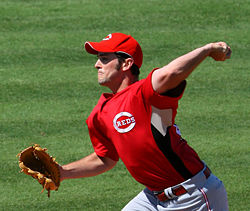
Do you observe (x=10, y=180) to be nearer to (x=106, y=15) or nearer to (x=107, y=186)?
(x=107, y=186)

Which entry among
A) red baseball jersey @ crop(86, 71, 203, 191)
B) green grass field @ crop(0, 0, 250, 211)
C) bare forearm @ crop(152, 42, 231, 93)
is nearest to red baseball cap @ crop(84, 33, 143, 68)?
red baseball jersey @ crop(86, 71, 203, 191)

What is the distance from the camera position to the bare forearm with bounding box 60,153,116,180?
4770 millimetres

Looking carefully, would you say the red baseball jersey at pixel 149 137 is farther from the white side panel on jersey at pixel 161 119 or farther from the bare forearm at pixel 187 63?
the bare forearm at pixel 187 63

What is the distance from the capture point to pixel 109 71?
459cm

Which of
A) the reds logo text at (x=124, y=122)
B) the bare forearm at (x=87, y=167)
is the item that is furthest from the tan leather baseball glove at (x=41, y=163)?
the reds logo text at (x=124, y=122)

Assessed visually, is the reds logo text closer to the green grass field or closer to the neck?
the neck

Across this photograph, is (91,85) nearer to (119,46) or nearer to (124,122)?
(119,46)

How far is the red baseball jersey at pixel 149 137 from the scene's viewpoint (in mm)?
4207

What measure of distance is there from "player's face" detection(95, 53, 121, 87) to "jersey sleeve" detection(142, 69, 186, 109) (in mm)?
480

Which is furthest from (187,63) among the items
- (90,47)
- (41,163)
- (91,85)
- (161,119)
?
(91,85)

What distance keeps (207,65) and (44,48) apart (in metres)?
2.29

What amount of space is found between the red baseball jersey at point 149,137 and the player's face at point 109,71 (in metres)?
0.17

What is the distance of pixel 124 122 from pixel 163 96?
0.37 meters

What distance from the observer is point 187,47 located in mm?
9102
